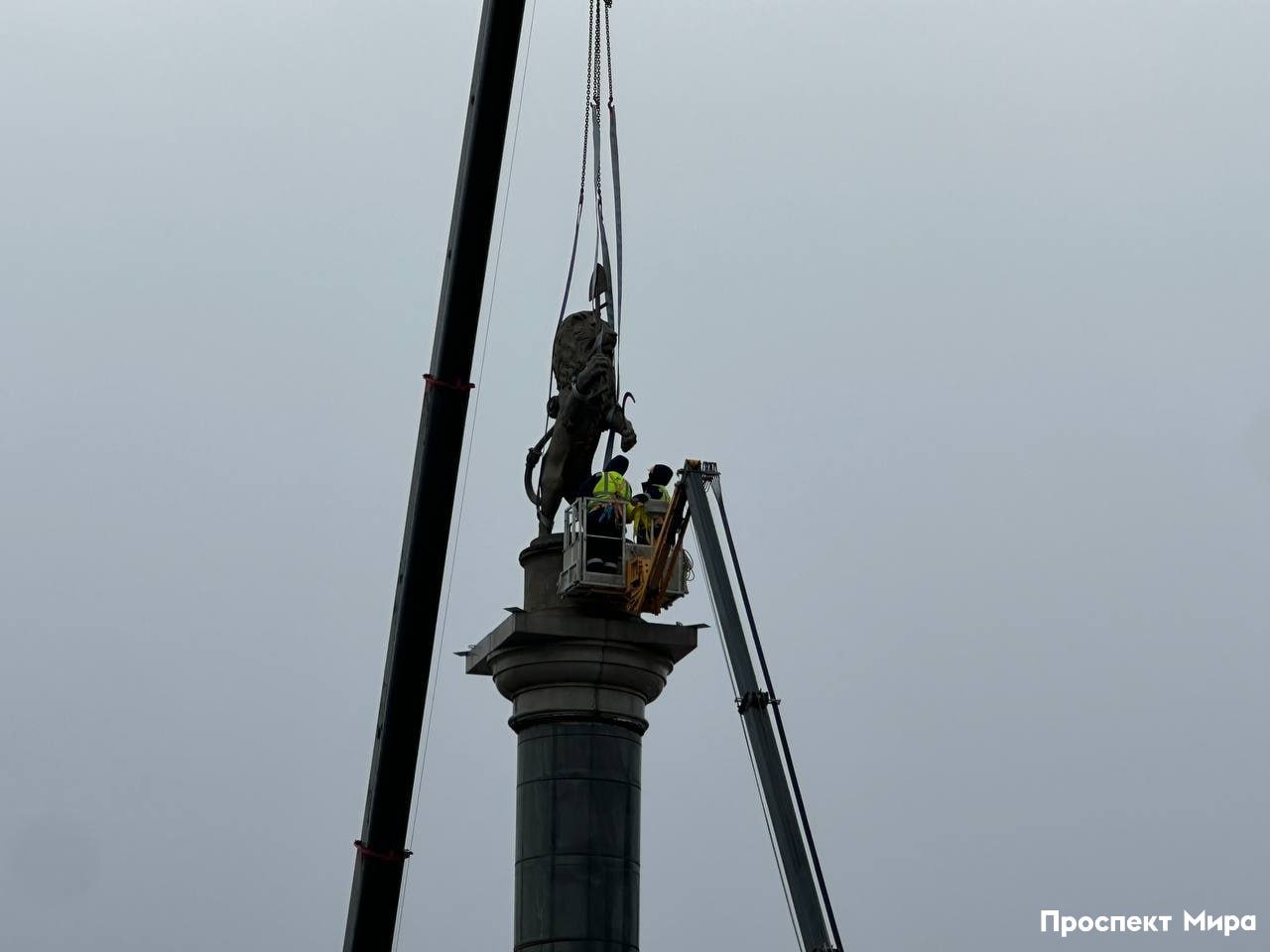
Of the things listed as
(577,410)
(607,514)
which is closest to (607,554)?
(607,514)

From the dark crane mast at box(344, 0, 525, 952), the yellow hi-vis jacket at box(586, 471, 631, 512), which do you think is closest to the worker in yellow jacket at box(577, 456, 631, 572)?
the yellow hi-vis jacket at box(586, 471, 631, 512)

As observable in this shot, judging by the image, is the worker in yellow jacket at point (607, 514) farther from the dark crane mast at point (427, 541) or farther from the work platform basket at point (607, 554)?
the dark crane mast at point (427, 541)

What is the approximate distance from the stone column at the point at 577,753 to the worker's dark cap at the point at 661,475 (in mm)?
2024

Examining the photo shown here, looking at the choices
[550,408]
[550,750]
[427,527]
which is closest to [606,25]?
[550,408]

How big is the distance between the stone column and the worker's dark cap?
2.02 m

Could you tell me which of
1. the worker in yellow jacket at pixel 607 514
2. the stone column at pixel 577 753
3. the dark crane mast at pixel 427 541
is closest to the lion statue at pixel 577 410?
the worker in yellow jacket at pixel 607 514

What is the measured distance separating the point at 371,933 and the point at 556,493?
7.42m

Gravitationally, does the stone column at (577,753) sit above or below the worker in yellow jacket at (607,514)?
below

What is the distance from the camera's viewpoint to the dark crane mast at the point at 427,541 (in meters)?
32.8

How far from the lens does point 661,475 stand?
3441 cm

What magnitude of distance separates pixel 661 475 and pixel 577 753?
447cm

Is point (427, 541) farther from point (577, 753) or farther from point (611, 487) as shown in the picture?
point (577, 753)

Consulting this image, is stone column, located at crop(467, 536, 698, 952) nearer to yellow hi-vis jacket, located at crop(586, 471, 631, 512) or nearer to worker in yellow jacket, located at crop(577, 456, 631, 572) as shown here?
worker in yellow jacket, located at crop(577, 456, 631, 572)

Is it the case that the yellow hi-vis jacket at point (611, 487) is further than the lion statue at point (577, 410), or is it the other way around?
the lion statue at point (577, 410)
